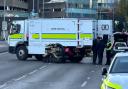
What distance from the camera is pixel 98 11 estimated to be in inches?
5571

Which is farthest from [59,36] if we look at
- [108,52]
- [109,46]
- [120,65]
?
[120,65]

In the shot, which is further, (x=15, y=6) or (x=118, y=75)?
(x=15, y=6)

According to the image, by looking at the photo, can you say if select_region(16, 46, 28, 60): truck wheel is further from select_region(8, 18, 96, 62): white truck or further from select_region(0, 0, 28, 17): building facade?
select_region(0, 0, 28, 17): building facade

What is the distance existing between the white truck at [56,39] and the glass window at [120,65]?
74.5ft

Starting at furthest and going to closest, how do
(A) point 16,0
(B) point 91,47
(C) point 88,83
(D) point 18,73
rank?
(A) point 16,0 → (B) point 91,47 → (D) point 18,73 → (C) point 88,83

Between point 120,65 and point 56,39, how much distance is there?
930 inches

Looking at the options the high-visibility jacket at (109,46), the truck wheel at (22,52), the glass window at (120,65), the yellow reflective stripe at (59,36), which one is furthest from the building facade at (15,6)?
the glass window at (120,65)

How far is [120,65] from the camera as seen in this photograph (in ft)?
47.6

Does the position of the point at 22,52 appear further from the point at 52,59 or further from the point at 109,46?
the point at 109,46

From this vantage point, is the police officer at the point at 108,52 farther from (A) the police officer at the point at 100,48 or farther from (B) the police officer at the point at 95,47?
(B) the police officer at the point at 95,47

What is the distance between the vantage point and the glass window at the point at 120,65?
14.3 metres

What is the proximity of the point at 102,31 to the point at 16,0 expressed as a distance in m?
94.2

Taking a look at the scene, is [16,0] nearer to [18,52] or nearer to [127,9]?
[127,9]

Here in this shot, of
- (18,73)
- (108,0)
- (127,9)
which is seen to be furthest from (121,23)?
(18,73)
